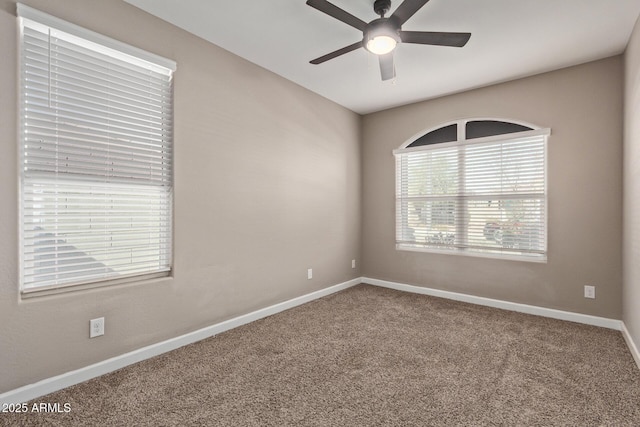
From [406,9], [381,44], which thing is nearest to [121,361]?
[381,44]

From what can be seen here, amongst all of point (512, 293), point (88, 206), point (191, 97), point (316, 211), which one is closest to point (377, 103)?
point (316, 211)

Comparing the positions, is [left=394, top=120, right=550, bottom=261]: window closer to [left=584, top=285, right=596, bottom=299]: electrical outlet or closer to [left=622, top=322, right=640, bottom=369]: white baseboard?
[left=584, top=285, right=596, bottom=299]: electrical outlet

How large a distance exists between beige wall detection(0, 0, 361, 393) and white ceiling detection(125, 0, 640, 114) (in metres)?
0.26

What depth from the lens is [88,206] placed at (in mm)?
2127

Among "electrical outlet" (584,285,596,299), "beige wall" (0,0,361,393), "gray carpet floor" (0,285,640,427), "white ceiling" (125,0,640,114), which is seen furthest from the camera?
"electrical outlet" (584,285,596,299)

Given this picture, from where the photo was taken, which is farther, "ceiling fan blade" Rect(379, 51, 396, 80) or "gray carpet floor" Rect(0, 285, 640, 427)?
"ceiling fan blade" Rect(379, 51, 396, 80)

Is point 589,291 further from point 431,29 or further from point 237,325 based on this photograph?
point 237,325

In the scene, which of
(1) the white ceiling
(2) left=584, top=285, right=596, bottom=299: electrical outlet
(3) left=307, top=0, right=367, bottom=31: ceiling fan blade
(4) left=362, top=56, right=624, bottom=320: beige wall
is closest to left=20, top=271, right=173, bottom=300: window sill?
(1) the white ceiling

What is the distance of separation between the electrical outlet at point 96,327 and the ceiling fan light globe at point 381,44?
2.58 metres

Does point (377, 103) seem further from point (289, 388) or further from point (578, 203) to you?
point (289, 388)

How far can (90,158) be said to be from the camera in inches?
84.1

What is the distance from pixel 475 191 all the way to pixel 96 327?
3.84 meters

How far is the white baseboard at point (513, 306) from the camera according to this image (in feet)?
10.0

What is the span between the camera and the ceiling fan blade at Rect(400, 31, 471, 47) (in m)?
2.05
